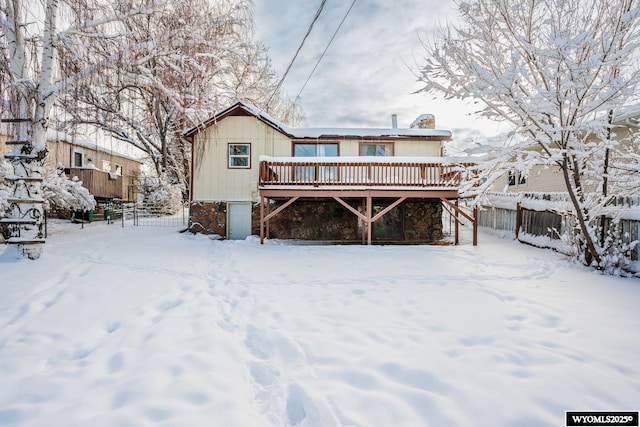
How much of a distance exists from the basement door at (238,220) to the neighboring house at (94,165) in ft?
25.2

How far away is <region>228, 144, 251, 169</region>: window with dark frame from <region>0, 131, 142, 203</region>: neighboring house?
712cm

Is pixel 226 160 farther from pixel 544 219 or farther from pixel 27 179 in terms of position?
pixel 544 219

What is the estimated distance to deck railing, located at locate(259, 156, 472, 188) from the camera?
9812 mm

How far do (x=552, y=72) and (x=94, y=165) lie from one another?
68.2ft

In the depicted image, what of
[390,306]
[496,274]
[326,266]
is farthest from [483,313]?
[326,266]

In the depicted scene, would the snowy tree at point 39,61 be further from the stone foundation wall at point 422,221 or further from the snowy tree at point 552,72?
the stone foundation wall at point 422,221

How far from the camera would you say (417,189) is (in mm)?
9805

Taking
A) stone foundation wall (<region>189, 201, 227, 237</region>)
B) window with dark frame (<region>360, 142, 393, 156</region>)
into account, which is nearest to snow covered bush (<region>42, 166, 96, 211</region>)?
Answer: stone foundation wall (<region>189, 201, 227, 237</region>)

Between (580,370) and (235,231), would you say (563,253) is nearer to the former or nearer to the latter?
(580,370)

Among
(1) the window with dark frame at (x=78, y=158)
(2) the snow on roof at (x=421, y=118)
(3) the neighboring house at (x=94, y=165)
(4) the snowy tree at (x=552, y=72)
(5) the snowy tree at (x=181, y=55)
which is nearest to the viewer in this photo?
(4) the snowy tree at (x=552, y=72)

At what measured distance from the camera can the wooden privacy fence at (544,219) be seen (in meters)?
6.24

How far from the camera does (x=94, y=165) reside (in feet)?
58.1

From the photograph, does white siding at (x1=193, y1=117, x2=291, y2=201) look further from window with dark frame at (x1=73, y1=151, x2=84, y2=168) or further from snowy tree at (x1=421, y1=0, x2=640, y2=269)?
window with dark frame at (x1=73, y1=151, x2=84, y2=168)

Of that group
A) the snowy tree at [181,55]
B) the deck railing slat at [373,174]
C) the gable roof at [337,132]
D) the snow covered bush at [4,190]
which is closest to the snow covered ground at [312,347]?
the snow covered bush at [4,190]
